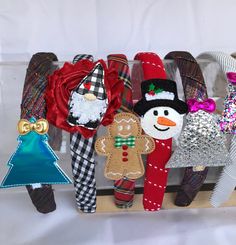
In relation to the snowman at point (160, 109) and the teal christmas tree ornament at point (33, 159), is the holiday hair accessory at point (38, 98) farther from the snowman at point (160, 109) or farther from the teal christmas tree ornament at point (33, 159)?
the snowman at point (160, 109)

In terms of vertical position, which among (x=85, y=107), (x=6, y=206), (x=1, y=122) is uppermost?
A: (x=85, y=107)

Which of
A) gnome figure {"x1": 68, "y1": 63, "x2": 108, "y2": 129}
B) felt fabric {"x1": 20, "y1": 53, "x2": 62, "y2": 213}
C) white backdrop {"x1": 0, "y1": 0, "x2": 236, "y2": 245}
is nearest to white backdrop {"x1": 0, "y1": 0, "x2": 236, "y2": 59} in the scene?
white backdrop {"x1": 0, "y1": 0, "x2": 236, "y2": 245}

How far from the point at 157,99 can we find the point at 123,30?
1.09 ft

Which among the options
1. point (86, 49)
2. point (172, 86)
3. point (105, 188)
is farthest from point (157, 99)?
point (86, 49)

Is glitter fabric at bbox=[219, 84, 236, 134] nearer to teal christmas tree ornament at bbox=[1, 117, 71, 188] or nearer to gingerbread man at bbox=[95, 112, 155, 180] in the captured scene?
gingerbread man at bbox=[95, 112, 155, 180]

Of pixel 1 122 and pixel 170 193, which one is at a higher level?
pixel 1 122

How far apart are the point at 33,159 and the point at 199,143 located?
0.23m

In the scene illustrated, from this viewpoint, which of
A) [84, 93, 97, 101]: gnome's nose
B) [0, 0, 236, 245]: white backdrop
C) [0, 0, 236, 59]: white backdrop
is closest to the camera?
[84, 93, 97, 101]: gnome's nose

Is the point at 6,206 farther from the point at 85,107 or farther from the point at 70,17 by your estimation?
the point at 70,17

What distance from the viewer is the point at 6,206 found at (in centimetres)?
64

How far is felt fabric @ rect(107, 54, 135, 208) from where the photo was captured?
0.51 metres

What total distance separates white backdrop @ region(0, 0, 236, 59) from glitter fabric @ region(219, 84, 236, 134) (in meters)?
0.30

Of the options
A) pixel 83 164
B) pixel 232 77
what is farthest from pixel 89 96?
pixel 232 77

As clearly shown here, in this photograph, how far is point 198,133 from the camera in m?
0.51
